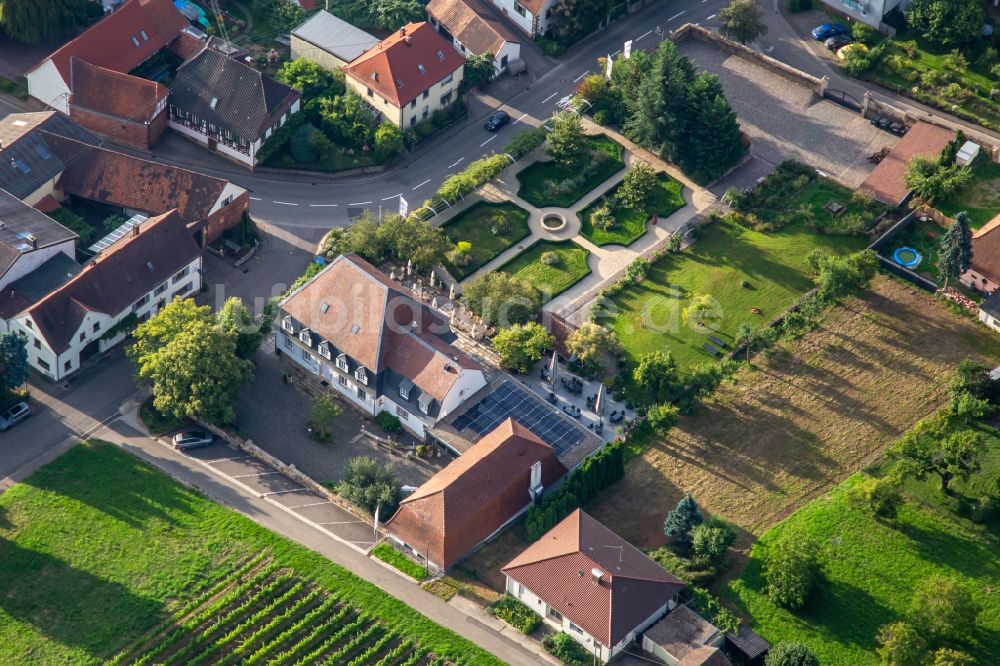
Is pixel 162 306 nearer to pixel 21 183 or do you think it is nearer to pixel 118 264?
pixel 118 264

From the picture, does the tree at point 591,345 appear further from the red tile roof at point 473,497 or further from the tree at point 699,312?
the red tile roof at point 473,497

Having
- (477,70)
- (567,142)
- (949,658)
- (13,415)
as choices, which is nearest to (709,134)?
(567,142)

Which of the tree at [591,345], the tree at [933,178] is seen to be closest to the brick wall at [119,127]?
the tree at [591,345]

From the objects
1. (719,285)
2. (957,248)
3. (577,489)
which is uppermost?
(957,248)

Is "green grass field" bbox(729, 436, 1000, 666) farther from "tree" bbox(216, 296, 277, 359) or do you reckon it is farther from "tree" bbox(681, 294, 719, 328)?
"tree" bbox(216, 296, 277, 359)

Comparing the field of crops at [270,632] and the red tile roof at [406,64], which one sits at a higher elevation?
the red tile roof at [406,64]

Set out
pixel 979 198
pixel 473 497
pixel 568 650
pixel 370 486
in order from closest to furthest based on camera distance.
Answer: pixel 568 650
pixel 473 497
pixel 370 486
pixel 979 198

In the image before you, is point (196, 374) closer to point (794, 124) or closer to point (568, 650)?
point (568, 650)
